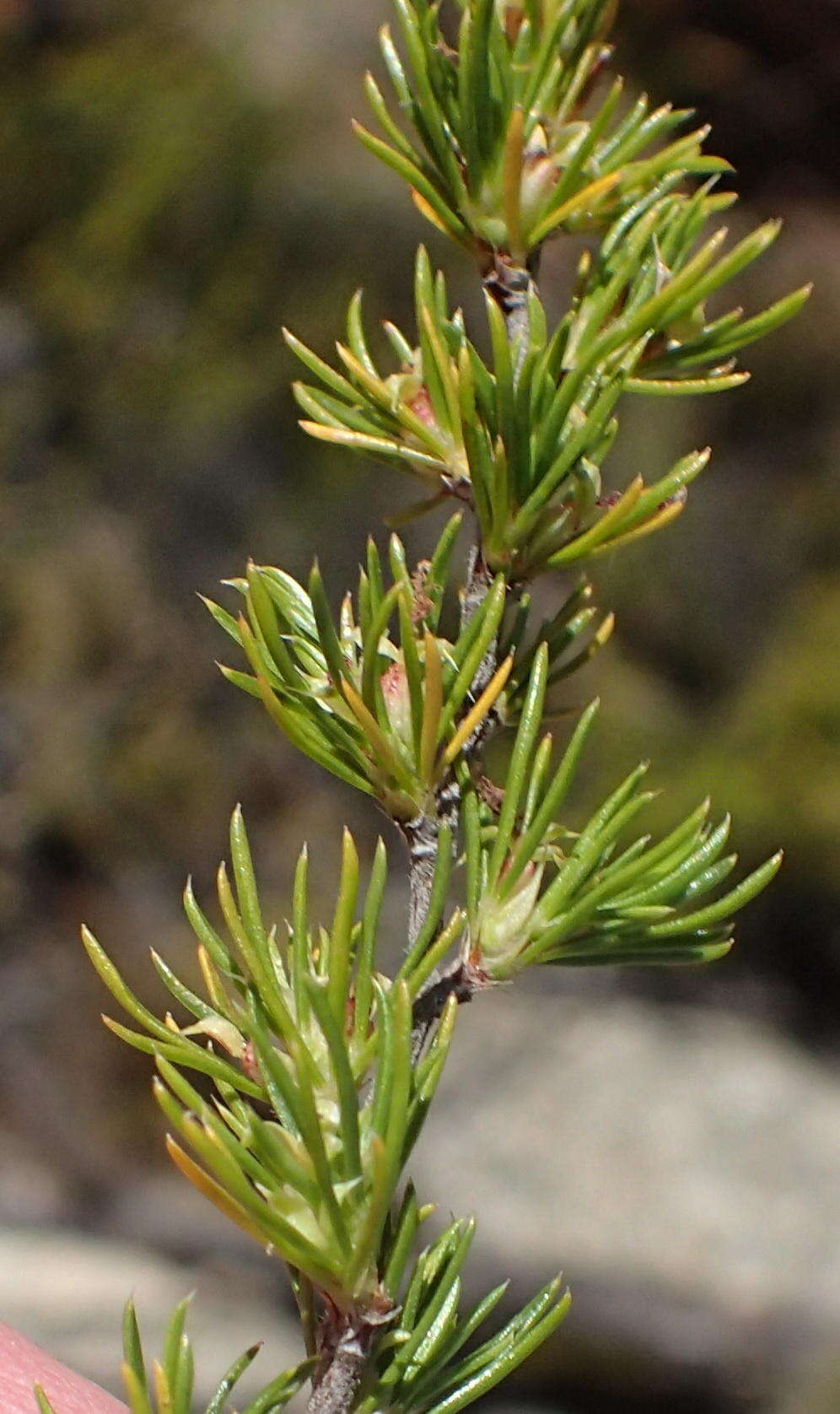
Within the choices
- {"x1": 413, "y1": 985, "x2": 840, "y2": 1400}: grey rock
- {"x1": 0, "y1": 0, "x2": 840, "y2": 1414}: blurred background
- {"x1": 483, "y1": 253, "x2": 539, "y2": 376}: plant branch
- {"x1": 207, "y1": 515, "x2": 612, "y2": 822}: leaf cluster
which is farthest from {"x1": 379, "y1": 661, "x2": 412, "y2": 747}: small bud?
{"x1": 413, "y1": 985, "x2": 840, "y2": 1400}: grey rock

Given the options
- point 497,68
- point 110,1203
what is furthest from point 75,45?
point 497,68

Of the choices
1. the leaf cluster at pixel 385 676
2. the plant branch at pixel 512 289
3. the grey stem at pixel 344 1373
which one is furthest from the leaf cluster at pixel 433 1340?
the plant branch at pixel 512 289

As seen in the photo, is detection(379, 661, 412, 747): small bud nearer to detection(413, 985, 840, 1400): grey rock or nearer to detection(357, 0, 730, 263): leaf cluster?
detection(357, 0, 730, 263): leaf cluster

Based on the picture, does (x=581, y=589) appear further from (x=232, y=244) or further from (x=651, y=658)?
(x=232, y=244)

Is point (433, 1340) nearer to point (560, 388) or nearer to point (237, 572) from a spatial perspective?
point (560, 388)

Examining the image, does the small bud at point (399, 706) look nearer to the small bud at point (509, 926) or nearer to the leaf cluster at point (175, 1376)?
the small bud at point (509, 926)

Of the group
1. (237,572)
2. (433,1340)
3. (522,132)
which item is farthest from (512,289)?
(237,572)

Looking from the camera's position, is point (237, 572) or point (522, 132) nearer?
point (522, 132)
